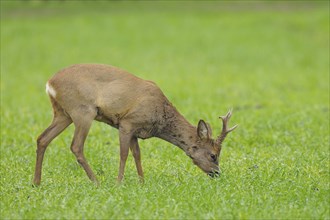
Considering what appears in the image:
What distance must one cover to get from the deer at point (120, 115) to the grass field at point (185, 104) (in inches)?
12.3

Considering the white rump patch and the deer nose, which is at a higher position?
the white rump patch

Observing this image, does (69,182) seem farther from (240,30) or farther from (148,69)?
(240,30)

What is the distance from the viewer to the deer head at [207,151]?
9.83m

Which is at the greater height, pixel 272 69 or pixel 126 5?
pixel 272 69

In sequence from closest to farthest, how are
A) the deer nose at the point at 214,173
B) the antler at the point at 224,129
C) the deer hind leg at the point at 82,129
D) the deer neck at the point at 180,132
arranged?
the deer hind leg at the point at 82,129 < the antler at the point at 224,129 < the deer nose at the point at 214,173 < the deer neck at the point at 180,132

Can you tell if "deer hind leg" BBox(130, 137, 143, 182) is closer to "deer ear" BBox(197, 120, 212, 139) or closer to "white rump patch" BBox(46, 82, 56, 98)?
"deer ear" BBox(197, 120, 212, 139)

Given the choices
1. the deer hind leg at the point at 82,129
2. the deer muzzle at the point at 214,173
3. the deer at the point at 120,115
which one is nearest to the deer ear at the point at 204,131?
the deer at the point at 120,115

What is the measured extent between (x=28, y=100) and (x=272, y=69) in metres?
9.54

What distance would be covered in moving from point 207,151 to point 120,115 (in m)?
1.20

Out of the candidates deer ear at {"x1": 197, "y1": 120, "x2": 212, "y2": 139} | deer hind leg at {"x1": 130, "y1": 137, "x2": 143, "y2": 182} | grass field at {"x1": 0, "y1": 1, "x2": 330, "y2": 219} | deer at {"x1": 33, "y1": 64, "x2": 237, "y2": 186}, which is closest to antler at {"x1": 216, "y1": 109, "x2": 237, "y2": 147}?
deer at {"x1": 33, "y1": 64, "x2": 237, "y2": 186}

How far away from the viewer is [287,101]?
18.5 m

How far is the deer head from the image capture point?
32.2 ft

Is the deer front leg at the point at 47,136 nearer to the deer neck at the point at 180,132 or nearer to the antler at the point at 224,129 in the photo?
the deer neck at the point at 180,132

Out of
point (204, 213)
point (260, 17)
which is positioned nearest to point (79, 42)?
point (260, 17)
